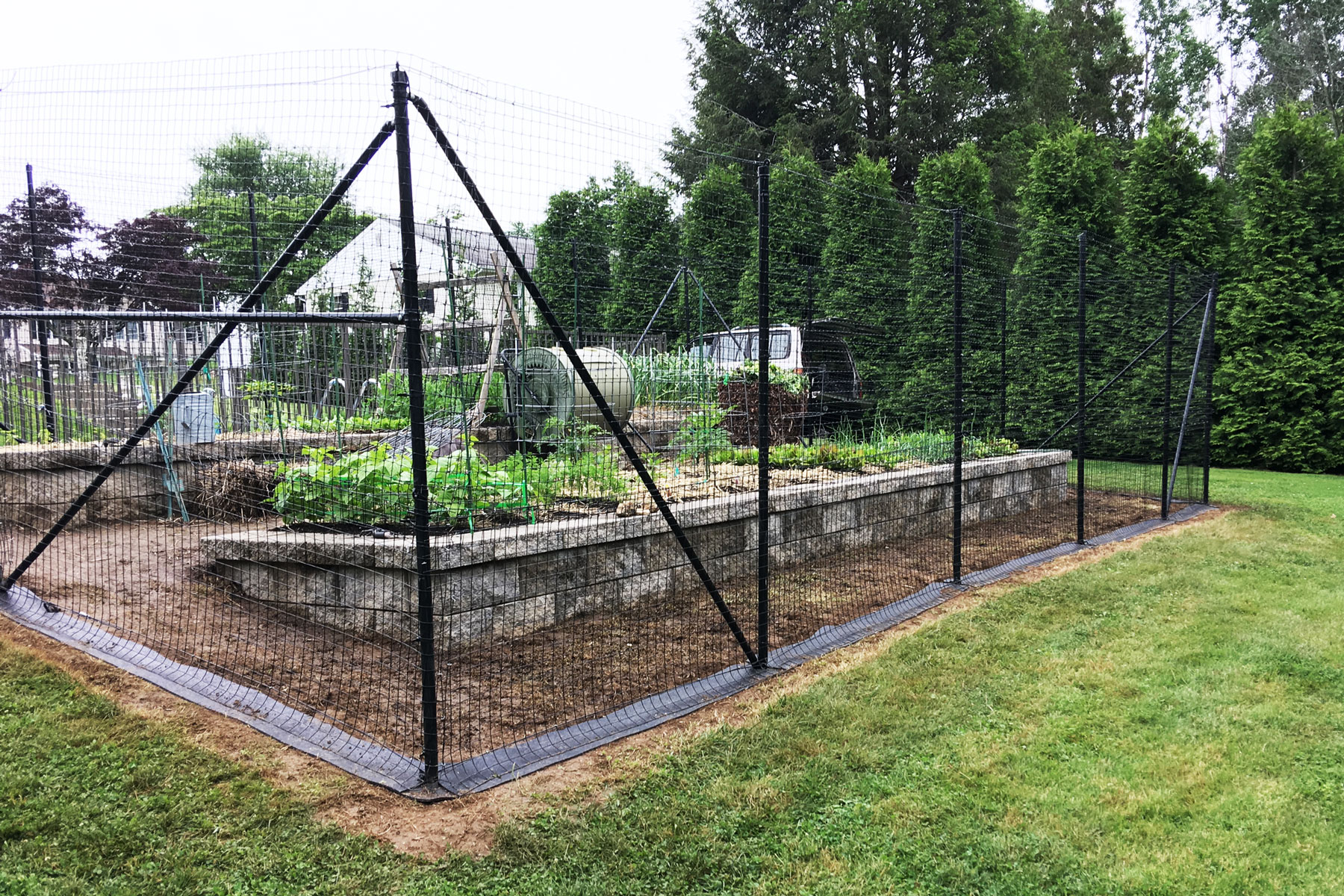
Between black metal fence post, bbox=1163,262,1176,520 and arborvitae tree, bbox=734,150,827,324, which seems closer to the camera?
black metal fence post, bbox=1163,262,1176,520

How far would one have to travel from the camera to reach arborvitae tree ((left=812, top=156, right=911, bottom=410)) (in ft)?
20.7

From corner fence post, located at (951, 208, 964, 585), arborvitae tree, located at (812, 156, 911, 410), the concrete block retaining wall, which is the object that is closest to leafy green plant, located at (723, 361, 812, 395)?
arborvitae tree, located at (812, 156, 911, 410)

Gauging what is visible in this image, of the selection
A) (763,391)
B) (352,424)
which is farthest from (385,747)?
(352,424)

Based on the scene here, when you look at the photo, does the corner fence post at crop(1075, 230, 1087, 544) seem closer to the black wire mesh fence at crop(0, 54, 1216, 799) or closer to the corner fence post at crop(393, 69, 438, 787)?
the black wire mesh fence at crop(0, 54, 1216, 799)

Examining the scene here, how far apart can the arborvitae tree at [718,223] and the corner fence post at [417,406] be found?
5.56ft

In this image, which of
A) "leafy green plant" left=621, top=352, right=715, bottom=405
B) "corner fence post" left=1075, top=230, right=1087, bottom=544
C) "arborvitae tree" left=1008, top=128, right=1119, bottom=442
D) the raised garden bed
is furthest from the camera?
"arborvitae tree" left=1008, top=128, right=1119, bottom=442

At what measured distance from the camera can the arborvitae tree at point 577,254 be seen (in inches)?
138

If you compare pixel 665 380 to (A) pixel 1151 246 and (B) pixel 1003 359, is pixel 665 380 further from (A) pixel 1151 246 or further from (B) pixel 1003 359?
(A) pixel 1151 246

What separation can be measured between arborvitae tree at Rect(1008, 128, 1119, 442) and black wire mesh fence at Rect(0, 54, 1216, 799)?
66.1 inches

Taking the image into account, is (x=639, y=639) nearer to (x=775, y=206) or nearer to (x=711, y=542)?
(x=711, y=542)

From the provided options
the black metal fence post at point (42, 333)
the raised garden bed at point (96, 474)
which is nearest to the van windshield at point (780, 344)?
the raised garden bed at point (96, 474)

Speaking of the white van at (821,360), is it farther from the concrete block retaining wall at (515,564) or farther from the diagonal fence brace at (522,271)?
the diagonal fence brace at (522,271)

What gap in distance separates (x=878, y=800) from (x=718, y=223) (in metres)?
4.42

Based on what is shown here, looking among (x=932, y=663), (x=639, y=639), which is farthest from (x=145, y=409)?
(x=932, y=663)
